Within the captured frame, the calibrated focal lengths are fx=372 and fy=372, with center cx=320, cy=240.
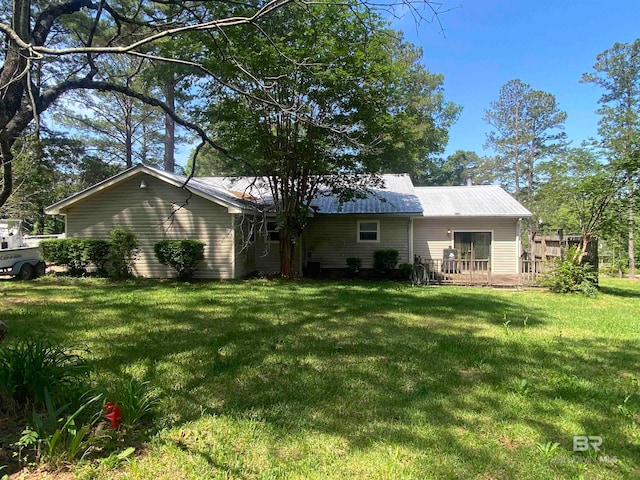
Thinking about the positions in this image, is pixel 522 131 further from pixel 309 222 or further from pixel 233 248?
pixel 233 248

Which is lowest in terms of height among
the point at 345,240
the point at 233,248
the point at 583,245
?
the point at 233,248

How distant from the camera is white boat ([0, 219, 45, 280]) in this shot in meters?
12.1

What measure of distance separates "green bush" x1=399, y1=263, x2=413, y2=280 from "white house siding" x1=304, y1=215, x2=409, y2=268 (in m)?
0.58

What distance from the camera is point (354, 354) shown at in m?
5.04

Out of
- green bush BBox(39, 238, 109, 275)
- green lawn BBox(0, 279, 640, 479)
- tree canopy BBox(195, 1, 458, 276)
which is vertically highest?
tree canopy BBox(195, 1, 458, 276)

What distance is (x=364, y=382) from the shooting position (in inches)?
159

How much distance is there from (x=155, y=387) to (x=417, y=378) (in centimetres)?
278

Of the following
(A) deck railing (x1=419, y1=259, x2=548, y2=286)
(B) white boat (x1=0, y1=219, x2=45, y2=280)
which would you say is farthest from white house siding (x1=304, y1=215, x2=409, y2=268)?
(B) white boat (x1=0, y1=219, x2=45, y2=280)

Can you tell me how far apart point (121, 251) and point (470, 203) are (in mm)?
14172

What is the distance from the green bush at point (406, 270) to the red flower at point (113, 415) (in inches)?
492

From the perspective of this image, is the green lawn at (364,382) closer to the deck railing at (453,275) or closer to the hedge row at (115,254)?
the hedge row at (115,254)

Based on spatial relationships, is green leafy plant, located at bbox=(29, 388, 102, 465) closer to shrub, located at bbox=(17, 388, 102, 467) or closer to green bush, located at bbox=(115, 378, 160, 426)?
shrub, located at bbox=(17, 388, 102, 467)

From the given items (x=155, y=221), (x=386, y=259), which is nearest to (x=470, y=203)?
(x=386, y=259)

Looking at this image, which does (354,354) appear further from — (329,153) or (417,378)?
(329,153)
